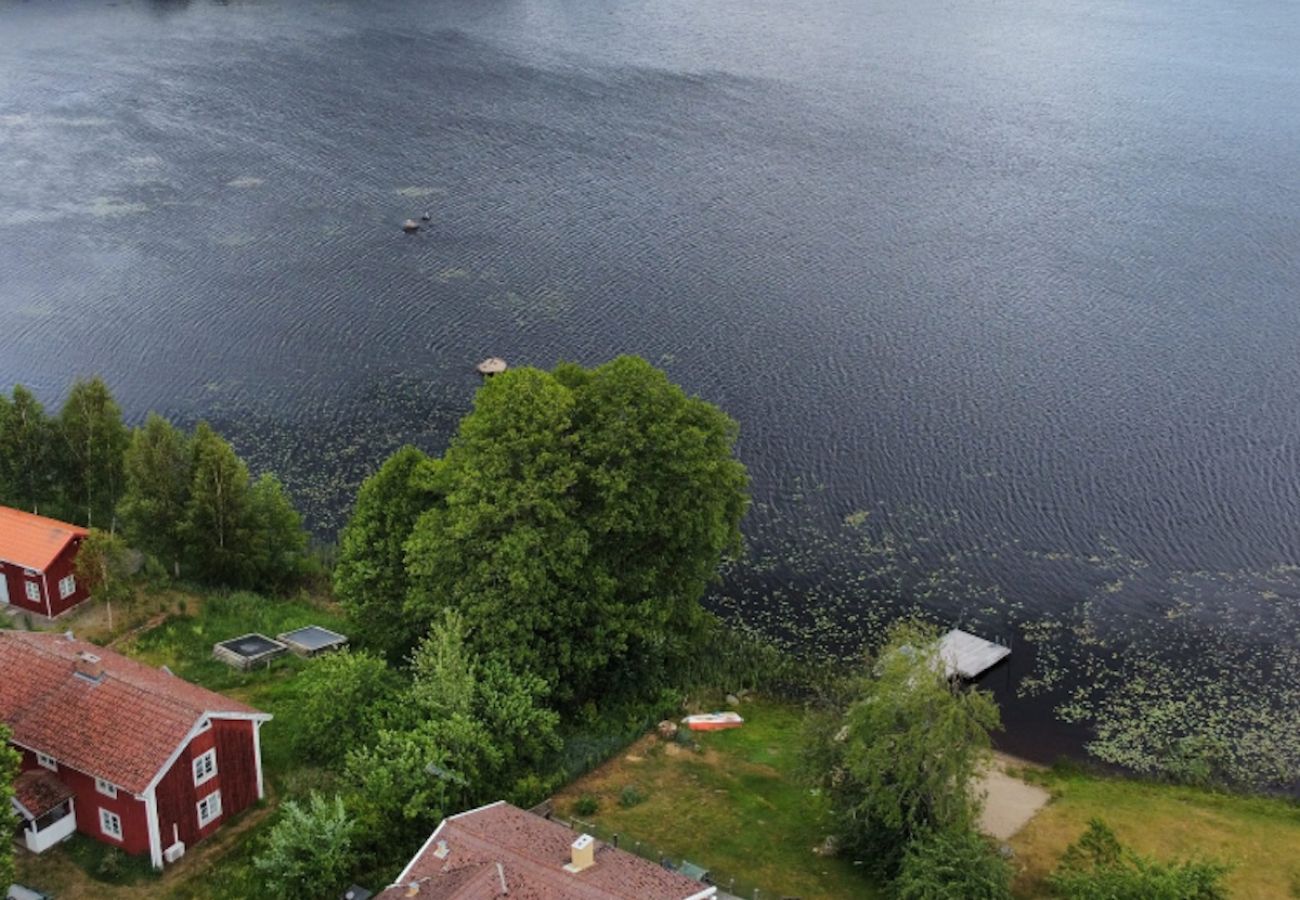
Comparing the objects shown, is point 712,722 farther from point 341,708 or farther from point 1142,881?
point 1142,881

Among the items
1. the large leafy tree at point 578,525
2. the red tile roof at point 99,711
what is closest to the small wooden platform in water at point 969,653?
the large leafy tree at point 578,525

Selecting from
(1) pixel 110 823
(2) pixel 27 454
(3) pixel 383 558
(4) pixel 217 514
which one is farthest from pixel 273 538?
(1) pixel 110 823

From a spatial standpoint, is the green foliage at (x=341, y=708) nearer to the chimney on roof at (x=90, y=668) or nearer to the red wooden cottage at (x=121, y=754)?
the red wooden cottage at (x=121, y=754)

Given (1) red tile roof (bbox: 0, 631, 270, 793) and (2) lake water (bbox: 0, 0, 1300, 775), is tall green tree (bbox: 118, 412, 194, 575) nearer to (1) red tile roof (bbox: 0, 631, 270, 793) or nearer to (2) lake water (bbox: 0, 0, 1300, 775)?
(2) lake water (bbox: 0, 0, 1300, 775)

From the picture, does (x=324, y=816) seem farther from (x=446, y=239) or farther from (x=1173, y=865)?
(x=446, y=239)

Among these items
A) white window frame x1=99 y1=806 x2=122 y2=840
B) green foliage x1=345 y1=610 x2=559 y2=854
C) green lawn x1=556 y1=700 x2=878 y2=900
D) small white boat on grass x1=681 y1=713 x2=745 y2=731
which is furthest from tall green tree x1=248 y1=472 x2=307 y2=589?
small white boat on grass x1=681 y1=713 x2=745 y2=731

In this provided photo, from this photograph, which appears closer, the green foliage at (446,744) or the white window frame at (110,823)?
the white window frame at (110,823)

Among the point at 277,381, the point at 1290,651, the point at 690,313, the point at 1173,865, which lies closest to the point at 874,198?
the point at 690,313
